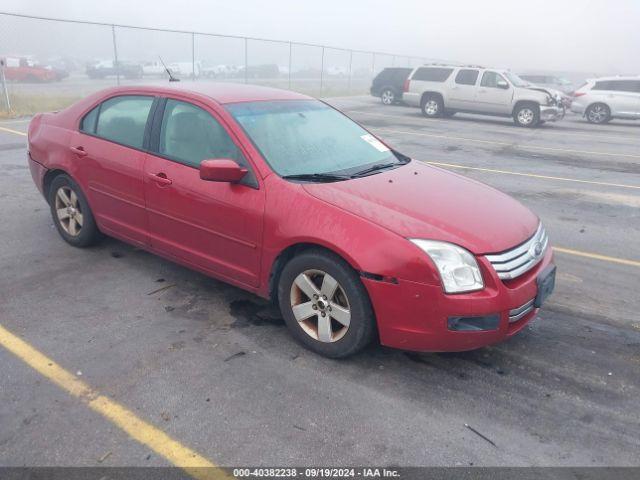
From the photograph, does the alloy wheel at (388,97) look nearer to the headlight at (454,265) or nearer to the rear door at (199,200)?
the rear door at (199,200)

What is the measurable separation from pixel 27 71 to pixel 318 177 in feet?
95.5

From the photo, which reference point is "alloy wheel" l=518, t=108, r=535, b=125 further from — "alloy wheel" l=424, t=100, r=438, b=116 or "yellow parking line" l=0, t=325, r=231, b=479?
"yellow parking line" l=0, t=325, r=231, b=479

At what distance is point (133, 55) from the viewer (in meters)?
43.5

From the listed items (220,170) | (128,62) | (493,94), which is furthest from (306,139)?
(128,62)

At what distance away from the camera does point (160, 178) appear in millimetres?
3979

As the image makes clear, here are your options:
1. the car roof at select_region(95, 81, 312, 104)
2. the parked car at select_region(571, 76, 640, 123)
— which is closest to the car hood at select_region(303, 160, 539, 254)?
the car roof at select_region(95, 81, 312, 104)

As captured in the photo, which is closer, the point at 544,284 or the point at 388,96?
the point at 544,284

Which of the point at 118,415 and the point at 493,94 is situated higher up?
the point at 493,94

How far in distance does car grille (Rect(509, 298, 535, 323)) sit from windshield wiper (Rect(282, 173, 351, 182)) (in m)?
1.38

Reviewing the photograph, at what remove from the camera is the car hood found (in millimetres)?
3133

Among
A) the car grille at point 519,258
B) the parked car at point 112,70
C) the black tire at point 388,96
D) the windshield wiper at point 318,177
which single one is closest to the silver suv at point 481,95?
the black tire at point 388,96

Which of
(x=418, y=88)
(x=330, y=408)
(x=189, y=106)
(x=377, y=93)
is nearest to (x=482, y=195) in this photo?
(x=330, y=408)

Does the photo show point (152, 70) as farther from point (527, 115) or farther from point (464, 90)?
point (527, 115)

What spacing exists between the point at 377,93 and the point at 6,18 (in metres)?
14.7
